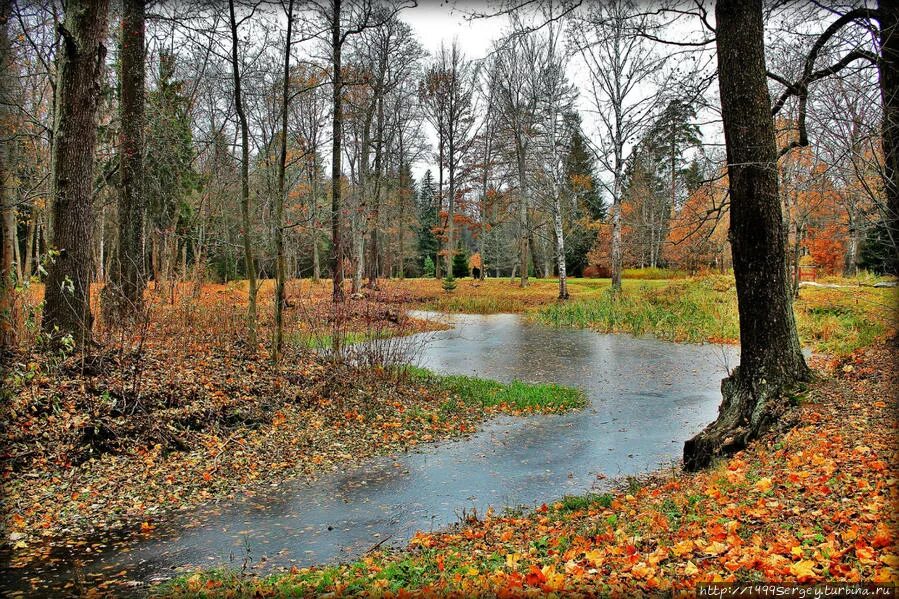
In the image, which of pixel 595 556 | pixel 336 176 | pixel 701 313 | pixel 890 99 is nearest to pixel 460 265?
pixel 336 176

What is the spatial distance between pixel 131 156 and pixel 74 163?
2.69 meters

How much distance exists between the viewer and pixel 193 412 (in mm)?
7164

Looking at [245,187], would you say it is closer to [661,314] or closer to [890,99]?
[890,99]

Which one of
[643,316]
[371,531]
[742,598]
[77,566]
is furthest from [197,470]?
[643,316]

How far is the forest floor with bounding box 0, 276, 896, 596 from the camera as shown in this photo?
17.4 ft

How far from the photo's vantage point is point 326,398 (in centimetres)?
881

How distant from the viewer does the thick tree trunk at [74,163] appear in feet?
23.6

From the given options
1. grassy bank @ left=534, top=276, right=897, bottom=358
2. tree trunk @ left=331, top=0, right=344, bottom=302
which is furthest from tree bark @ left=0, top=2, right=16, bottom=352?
grassy bank @ left=534, top=276, right=897, bottom=358

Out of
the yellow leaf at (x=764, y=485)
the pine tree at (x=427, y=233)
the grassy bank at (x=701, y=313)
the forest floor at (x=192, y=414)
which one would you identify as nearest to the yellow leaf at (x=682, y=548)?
the yellow leaf at (x=764, y=485)

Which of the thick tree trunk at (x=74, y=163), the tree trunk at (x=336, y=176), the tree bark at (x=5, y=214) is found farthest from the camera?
the tree trunk at (x=336, y=176)

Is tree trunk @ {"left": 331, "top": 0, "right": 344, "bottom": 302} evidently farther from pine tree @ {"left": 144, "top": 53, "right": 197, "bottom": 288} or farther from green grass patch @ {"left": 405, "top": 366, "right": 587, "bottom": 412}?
green grass patch @ {"left": 405, "top": 366, "right": 587, "bottom": 412}

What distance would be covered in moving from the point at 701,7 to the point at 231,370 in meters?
8.35

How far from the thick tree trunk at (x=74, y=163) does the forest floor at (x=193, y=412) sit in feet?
2.04

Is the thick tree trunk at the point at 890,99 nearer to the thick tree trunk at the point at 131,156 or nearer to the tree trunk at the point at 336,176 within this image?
the thick tree trunk at the point at 131,156
